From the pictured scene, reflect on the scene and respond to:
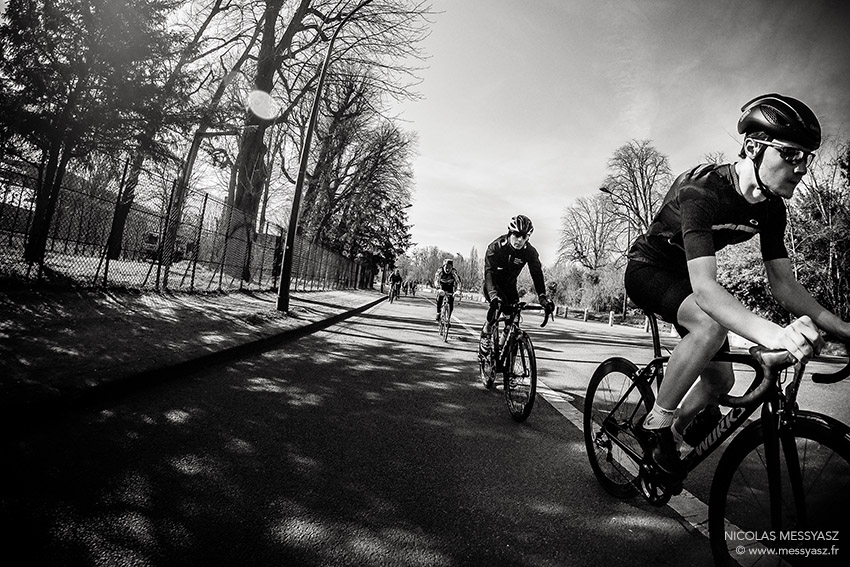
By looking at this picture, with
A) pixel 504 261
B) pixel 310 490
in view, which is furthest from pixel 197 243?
pixel 310 490

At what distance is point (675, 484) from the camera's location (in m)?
1.98

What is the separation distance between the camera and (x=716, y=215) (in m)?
1.89

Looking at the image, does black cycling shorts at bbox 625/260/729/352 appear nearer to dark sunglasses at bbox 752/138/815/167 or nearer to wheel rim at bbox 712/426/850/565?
wheel rim at bbox 712/426/850/565

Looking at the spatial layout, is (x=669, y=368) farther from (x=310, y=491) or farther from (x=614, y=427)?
(x=310, y=491)

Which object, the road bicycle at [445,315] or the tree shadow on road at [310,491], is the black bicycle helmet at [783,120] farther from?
the road bicycle at [445,315]

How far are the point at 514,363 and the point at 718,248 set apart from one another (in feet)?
8.08

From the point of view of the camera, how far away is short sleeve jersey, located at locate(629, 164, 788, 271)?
1.85m

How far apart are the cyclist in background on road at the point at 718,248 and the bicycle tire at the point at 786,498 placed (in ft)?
0.80

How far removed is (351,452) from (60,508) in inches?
59.3

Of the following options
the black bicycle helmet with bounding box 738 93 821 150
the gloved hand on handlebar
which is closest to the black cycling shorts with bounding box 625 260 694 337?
the black bicycle helmet with bounding box 738 93 821 150

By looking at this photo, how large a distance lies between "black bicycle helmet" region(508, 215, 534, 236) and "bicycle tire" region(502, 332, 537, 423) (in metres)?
1.43

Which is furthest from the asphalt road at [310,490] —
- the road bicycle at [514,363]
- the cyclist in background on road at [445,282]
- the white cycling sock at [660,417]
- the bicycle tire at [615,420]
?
the cyclist in background on road at [445,282]

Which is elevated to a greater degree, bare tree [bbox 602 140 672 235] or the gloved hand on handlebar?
bare tree [bbox 602 140 672 235]

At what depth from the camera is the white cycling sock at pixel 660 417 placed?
2059 millimetres
